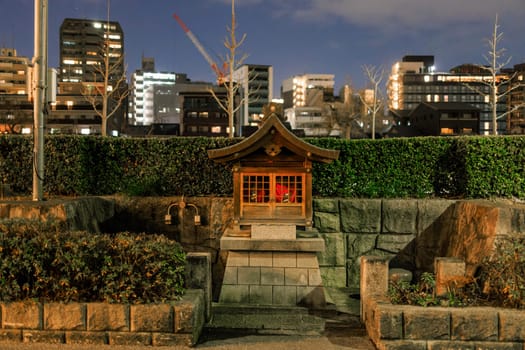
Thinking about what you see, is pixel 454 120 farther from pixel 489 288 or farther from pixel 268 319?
pixel 268 319

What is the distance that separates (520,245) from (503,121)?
76.3 meters

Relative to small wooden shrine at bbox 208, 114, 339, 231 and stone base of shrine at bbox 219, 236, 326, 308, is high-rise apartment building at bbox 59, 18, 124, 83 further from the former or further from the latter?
stone base of shrine at bbox 219, 236, 326, 308

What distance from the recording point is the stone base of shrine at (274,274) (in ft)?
31.6

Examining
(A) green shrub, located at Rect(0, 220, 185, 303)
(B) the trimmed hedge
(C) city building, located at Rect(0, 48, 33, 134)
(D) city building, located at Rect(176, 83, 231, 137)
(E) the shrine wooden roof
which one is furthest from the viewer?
(D) city building, located at Rect(176, 83, 231, 137)

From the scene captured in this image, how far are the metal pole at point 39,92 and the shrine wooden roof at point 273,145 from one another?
4468 millimetres

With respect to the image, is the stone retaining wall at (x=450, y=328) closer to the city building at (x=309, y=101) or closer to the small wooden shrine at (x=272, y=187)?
the small wooden shrine at (x=272, y=187)

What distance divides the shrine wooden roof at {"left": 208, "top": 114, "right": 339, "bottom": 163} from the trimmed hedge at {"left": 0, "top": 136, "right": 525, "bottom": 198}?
12.0 feet

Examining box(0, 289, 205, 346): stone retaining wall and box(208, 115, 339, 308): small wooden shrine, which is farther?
box(208, 115, 339, 308): small wooden shrine

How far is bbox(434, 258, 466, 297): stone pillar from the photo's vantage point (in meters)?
7.16

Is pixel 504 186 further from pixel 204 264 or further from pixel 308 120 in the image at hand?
→ pixel 308 120

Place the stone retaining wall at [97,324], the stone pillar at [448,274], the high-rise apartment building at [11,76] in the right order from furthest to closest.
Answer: the high-rise apartment building at [11,76]
the stone pillar at [448,274]
the stone retaining wall at [97,324]

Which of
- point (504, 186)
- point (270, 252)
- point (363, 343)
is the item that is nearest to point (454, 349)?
point (363, 343)

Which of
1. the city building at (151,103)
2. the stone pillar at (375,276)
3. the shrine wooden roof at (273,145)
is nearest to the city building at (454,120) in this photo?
the shrine wooden roof at (273,145)

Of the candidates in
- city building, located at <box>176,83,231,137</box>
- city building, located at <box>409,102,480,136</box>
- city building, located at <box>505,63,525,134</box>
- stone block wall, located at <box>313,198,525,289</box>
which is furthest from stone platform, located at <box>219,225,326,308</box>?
city building, located at <box>505,63,525,134</box>
